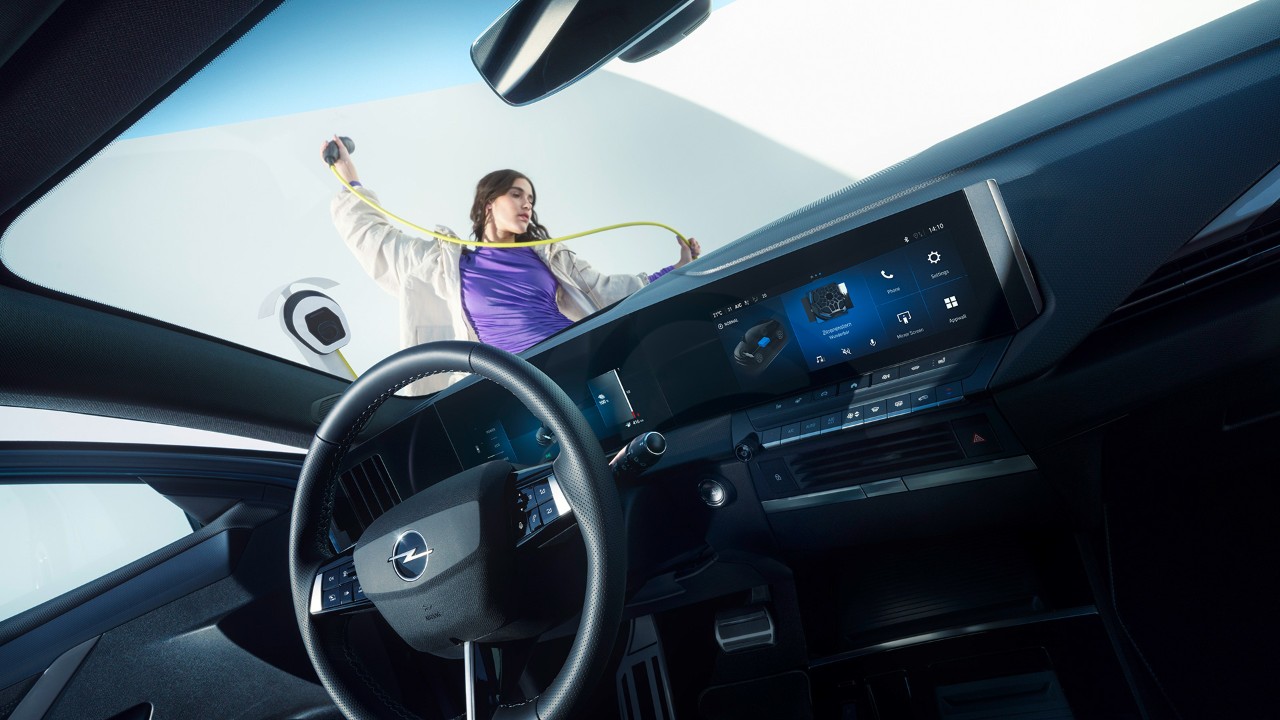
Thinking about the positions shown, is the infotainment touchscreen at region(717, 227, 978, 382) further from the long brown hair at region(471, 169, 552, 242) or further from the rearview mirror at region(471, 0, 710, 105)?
the long brown hair at region(471, 169, 552, 242)

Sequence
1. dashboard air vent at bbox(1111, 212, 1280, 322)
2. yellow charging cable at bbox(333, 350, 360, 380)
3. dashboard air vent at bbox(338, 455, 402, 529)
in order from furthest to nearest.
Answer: yellow charging cable at bbox(333, 350, 360, 380), dashboard air vent at bbox(338, 455, 402, 529), dashboard air vent at bbox(1111, 212, 1280, 322)

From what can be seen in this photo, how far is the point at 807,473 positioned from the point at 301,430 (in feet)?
5.00

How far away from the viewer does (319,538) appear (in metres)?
1.40

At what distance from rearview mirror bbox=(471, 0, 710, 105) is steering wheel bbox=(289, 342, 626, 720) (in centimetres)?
45

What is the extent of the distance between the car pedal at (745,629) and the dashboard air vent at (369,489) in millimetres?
Result: 933

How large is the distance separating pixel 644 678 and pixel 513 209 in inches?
80.4

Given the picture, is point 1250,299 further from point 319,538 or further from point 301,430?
point 301,430

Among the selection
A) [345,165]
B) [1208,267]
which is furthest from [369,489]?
[1208,267]

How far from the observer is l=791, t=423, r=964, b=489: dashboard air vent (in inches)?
53.7

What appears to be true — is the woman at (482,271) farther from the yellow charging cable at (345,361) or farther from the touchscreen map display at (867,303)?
the touchscreen map display at (867,303)

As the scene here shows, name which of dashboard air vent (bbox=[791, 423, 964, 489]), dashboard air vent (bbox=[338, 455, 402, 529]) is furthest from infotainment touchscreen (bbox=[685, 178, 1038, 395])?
dashboard air vent (bbox=[338, 455, 402, 529])

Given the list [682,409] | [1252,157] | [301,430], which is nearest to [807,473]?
[682,409]

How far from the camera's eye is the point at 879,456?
143cm

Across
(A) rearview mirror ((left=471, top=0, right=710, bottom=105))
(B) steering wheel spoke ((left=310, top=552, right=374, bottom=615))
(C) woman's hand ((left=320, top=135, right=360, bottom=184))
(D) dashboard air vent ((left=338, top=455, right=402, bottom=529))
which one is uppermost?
(C) woman's hand ((left=320, top=135, right=360, bottom=184))
